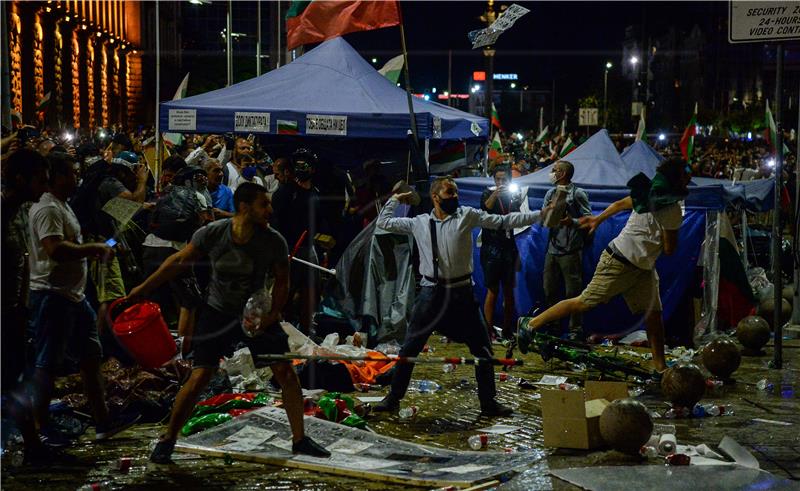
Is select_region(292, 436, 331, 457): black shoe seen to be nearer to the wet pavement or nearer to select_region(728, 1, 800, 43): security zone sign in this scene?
the wet pavement

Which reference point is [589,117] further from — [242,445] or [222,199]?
[242,445]

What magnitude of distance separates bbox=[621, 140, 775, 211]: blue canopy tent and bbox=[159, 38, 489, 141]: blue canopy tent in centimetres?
227

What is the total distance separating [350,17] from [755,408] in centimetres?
671

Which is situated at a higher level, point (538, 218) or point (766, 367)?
point (538, 218)

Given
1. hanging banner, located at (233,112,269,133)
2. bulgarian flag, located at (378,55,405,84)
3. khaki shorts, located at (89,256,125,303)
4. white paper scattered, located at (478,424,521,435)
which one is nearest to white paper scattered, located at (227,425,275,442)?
white paper scattered, located at (478,424,521,435)

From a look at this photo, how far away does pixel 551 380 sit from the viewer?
962 centimetres

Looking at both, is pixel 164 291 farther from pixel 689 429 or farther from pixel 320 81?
pixel 689 429

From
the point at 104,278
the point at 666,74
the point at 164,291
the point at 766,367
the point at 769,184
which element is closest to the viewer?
the point at 104,278

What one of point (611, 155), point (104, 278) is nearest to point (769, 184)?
point (611, 155)

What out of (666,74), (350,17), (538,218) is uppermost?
(666,74)

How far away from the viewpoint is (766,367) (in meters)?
10.4

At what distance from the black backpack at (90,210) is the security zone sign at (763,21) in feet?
19.5

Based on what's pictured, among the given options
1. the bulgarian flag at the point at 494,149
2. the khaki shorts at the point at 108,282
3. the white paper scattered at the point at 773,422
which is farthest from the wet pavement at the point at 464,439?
the bulgarian flag at the point at 494,149

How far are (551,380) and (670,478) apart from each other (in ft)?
10.6
